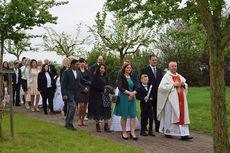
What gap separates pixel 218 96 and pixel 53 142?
3.71 metres

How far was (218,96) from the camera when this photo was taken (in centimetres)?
541

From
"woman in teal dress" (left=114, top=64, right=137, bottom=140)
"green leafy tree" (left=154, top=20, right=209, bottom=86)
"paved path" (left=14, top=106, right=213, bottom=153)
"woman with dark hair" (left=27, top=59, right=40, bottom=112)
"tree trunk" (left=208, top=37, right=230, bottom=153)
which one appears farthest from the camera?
"green leafy tree" (left=154, top=20, right=209, bottom=86)

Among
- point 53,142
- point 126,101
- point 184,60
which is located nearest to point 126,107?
point 126,101

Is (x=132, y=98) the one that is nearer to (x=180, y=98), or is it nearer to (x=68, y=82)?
(x=180, y=98)

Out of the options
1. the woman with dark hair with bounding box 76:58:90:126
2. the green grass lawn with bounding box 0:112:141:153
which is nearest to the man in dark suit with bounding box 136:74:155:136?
the green grass lawn with bounding box 0:112:141:153

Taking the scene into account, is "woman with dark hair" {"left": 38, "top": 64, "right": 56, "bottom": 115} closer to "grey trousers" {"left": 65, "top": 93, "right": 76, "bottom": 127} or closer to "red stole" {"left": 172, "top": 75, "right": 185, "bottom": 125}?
"grey trousers" {"left": 65, "top": 93, "right": 76, "bottom": 127}

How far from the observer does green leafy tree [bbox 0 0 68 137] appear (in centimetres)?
916

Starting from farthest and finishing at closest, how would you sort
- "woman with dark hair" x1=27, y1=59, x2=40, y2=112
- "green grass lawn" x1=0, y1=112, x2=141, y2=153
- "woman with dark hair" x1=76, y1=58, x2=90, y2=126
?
"woman with dark hair" x1=27, y1=59, x2=40, y2=112, "woman with dark hair" x1=76, y1=58, x2=90, y2=126, "green grass lawn" x1=0, y1=112, x2=141, y2=153

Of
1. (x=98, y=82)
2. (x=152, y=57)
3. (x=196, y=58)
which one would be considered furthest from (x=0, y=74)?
(x=196, y=58)

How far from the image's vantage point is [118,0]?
725 cm

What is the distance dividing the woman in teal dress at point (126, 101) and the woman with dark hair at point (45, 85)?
472 cm

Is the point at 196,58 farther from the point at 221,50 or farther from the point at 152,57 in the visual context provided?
the point at 221,50

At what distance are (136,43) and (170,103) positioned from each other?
19.8m

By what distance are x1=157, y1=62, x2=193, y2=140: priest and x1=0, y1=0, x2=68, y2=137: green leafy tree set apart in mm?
4903
